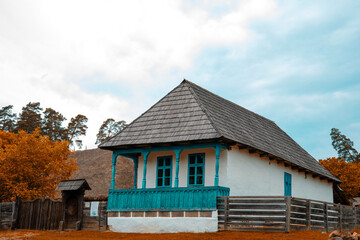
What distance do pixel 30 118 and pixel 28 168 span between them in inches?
1883

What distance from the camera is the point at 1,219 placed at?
23.2 meters

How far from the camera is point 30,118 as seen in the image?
244 feet

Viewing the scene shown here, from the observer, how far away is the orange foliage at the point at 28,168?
1125 inches

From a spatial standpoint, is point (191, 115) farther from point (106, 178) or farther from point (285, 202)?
point (106, 178)

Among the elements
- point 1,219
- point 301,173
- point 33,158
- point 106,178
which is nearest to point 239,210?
point 301,173

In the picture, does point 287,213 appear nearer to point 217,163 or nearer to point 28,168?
point 217,163

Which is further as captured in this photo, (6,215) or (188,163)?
(6,215)

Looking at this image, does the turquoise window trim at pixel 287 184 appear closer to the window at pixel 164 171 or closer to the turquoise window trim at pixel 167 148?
the turquoise window trim at pixel 167 148

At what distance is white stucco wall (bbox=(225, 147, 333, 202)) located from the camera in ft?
65.5

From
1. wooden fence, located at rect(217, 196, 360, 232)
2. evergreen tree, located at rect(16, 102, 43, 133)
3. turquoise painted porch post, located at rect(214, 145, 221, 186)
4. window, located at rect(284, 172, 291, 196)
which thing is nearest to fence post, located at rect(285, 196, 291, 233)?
wooden fence, located at rect(217, 196, 360, 232)

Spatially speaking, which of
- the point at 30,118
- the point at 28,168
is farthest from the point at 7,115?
the point at 28,168

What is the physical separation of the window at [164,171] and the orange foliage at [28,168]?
1131 cm

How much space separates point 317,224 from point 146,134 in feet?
27.8

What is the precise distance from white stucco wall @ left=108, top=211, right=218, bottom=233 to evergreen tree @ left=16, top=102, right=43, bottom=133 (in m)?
55.4
